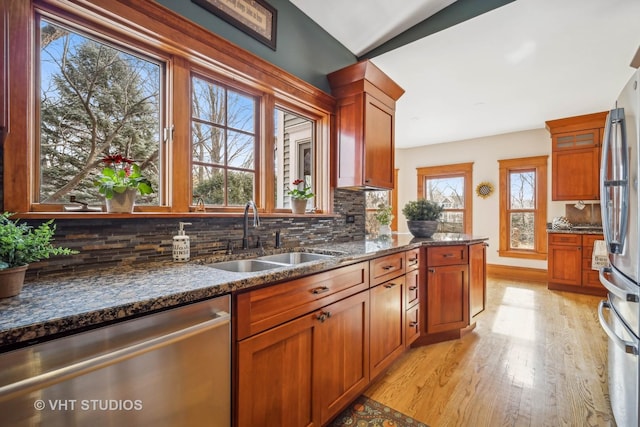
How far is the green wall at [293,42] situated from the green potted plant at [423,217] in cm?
149

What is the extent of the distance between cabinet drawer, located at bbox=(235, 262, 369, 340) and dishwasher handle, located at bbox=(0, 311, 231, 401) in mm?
136

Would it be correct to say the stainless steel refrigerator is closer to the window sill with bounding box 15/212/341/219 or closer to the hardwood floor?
the hardwood floor

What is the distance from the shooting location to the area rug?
1.66 meters

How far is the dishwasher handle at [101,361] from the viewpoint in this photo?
65 cm

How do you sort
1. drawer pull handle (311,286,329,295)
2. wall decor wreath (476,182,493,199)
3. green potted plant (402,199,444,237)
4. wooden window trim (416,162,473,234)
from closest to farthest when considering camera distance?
drawer pull handle (311,286,329,295) < green potted plant (402,199,444,237) < wall decor wreath (476,182,493,199) < wooden window trim (416,162,473,234)

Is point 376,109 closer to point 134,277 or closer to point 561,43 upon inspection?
point 561,43

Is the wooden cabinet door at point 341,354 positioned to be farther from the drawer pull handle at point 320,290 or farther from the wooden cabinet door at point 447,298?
the wooden cabinet door at point 447,298

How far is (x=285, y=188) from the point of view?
2543mm

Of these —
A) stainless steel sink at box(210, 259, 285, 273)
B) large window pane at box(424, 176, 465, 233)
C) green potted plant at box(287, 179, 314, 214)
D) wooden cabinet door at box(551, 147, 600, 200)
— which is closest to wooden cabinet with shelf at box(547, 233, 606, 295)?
wooden cabinet door at box(551, 147, 600, 200)

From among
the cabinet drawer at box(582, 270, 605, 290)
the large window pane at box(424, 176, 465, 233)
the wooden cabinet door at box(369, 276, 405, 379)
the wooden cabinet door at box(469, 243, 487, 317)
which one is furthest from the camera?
the large window pane at box(424, 176, 465, 233)

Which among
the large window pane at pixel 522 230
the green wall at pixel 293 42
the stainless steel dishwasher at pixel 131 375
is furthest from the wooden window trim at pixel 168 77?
the large window pane at pixel 522 230

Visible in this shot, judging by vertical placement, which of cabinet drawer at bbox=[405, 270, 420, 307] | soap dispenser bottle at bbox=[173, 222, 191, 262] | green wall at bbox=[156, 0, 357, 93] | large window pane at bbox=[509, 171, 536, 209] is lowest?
cabinet drawer at bbox=[405, 270, 420, 307]

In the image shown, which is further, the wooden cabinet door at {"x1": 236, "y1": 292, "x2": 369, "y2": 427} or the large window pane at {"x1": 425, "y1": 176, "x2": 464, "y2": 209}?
the large window pane at {"x1": 425, "y1": 176, "x2": 464, "y2": 209}

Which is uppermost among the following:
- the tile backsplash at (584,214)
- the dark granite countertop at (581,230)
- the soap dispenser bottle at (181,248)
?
the tile backsplash at (584,214)
